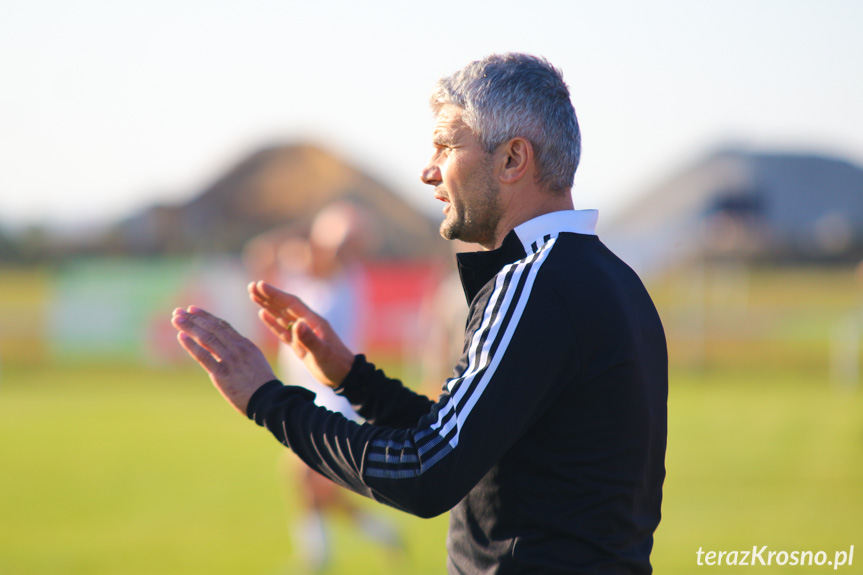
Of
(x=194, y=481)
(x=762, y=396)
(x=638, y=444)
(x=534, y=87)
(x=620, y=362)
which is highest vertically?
(x=534, y=87)

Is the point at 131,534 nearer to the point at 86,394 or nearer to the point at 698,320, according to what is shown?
the point at 86,394

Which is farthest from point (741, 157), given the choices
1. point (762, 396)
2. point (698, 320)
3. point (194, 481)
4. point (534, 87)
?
point (534, 87)

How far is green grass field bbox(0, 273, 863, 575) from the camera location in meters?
6.24

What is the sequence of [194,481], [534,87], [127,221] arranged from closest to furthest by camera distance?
[534,87] < [194,481] < [127,221]

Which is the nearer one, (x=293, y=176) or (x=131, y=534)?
(x=131, y=534)

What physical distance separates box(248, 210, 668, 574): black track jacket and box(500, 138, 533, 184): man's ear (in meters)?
0.13

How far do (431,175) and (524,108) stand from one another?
33 centimetres

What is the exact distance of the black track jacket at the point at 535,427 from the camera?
1.81m

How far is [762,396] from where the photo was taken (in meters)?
15.0

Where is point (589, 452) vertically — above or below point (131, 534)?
above

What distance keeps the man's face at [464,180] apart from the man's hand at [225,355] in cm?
59

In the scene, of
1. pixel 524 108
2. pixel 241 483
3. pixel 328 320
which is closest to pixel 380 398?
pixel 524 108

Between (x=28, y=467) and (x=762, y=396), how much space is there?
38.2 feet

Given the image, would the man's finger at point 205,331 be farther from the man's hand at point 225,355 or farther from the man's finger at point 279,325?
the man's finger at point 279,325
